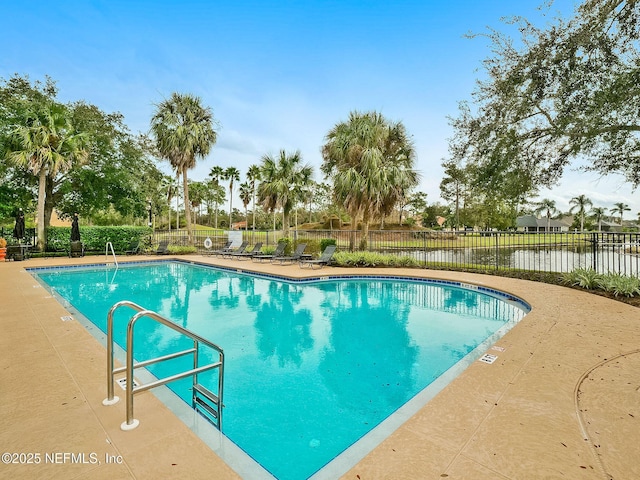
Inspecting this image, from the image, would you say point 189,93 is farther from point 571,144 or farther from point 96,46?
point 571,144

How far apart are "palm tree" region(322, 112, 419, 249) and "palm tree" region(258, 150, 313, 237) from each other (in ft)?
9.59

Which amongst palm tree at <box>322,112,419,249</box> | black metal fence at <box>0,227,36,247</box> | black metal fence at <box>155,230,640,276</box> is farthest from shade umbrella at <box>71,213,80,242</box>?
palm tree at <box>322,112,419,249</box>

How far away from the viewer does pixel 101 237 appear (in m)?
18.6

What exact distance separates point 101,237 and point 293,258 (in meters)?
12.5

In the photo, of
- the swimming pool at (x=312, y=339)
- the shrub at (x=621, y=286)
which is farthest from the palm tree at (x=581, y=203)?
the swimming pool at (x=312, y=339)

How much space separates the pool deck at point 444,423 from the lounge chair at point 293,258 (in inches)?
368

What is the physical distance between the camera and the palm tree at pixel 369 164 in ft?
45.2

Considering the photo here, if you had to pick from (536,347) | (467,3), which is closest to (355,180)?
(467,3)

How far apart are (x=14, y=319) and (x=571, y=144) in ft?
40.5

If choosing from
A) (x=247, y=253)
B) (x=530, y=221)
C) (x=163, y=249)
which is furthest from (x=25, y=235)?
(x=530, y=221)

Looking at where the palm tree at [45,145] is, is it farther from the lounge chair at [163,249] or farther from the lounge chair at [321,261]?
the lounge chair at [321,261]

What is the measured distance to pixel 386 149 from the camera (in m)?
15.5

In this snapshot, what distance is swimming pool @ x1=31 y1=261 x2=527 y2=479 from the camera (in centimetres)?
309

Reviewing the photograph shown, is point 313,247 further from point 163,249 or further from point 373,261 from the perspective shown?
point 163,249
